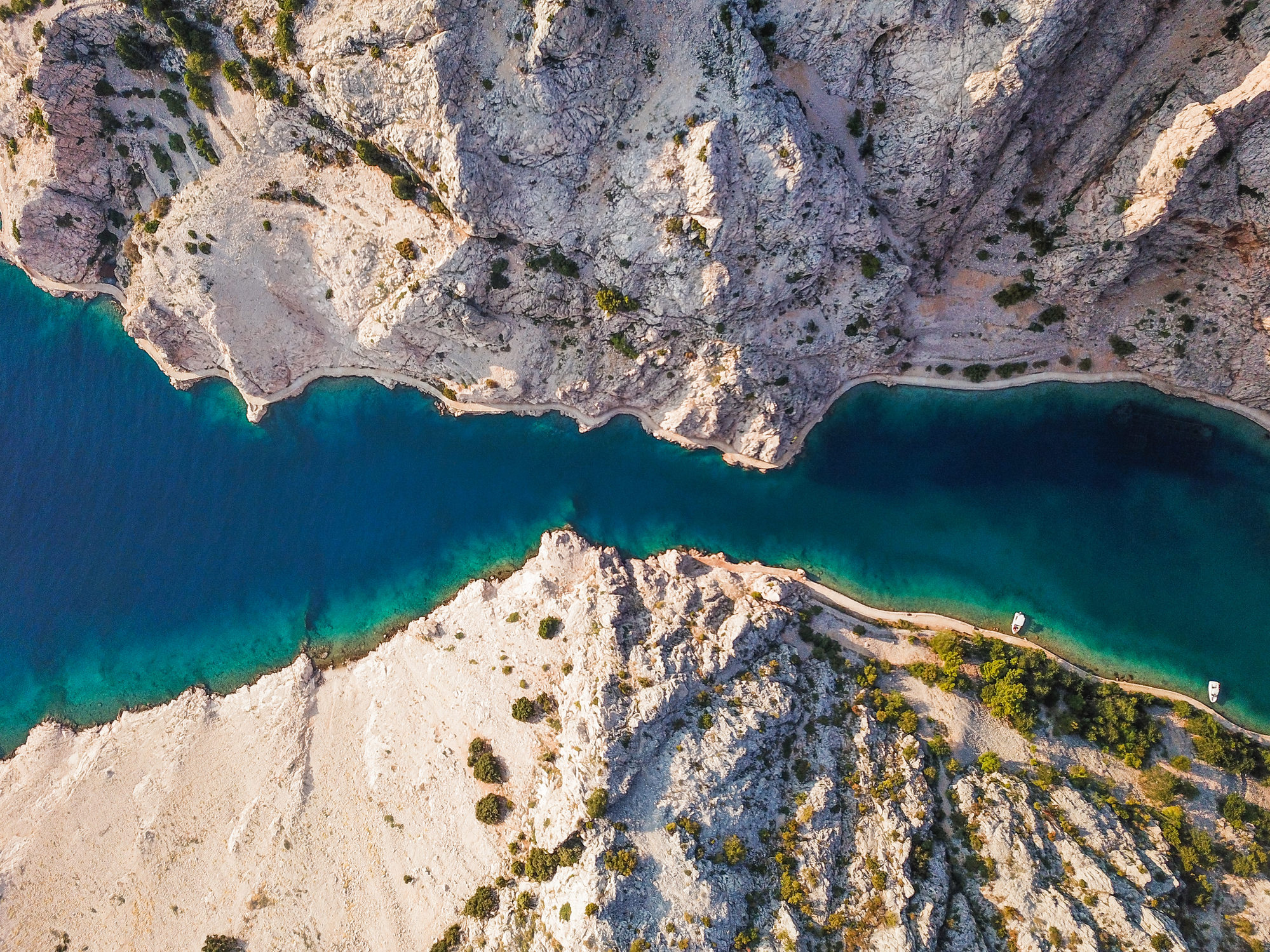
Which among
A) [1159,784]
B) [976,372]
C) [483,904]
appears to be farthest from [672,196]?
[1159,784]

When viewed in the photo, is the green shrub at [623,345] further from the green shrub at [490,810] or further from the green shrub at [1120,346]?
the green shrub at [1120,346]

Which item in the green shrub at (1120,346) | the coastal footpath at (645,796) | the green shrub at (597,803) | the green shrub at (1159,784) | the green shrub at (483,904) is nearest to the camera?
the coastal footpath at (645,796)

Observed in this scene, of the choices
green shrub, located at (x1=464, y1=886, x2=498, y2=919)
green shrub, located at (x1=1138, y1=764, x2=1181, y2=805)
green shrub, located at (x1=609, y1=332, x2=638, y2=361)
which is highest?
green shrub, located at (x1=609, y1=332, x2=638, y2=361)

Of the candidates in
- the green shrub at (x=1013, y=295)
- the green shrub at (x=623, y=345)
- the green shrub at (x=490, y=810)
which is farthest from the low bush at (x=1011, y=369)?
the green shrub at (x=490, y=810)

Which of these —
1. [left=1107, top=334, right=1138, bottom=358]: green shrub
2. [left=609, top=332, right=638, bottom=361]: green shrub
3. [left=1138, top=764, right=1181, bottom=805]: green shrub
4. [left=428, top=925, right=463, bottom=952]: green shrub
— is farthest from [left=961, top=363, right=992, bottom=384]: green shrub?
[left=428, top=925, right=463, bottom=952]: green shrub

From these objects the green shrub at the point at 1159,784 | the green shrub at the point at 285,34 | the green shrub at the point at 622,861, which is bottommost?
the green shrub at the point at 622,861

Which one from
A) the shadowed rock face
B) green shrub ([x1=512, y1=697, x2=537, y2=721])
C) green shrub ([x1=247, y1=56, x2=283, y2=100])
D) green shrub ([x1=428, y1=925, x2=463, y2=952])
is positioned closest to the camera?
the shadowed rock face

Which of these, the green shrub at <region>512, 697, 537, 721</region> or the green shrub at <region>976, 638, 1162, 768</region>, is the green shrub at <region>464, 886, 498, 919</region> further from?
the green shrub at <region>976, 638, 1162, 768</region>
